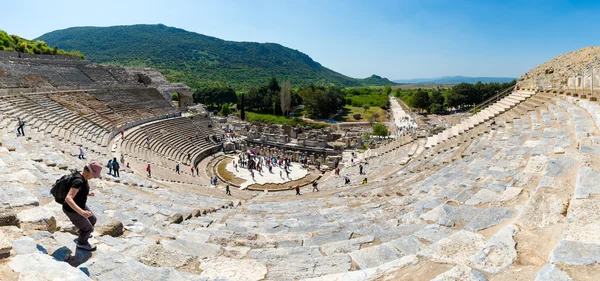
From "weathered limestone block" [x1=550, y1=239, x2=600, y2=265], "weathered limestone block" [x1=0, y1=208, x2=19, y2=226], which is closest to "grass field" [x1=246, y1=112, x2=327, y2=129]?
"weathered limestone block" [x1=0, y1=208, x2=19, y2=226]

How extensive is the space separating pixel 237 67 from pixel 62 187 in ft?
572

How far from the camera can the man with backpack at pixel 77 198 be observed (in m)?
3.78

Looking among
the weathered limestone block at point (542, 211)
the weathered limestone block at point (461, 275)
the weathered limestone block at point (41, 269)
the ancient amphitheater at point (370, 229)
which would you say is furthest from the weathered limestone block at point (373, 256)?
the weathered limestone block at point (41, 269)

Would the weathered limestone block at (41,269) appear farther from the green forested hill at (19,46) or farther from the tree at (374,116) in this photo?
the tree at (374,116)

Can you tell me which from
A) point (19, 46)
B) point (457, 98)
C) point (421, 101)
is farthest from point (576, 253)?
point (457, 98)

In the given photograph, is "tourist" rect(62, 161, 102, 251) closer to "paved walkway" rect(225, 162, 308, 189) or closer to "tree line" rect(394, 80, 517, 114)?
"paved walkway" rect(225, 162, 308, 189)

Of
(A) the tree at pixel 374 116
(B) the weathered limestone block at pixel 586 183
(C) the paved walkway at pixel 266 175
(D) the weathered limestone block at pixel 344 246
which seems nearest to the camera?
(B) the weathered limestone block at pixel 586 183

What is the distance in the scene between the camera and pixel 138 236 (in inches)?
204

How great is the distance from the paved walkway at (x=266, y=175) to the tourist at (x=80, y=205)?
19000mm

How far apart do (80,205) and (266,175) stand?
22290mm

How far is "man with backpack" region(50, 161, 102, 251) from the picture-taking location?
3777 mm

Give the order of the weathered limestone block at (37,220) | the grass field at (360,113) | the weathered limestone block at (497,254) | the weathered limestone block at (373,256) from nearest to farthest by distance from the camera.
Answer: the weathered limestone block at (497,254)
the weathered limestone block at (373,256)
the weathered limestone block at (37,220)
the grass field at (360,113)

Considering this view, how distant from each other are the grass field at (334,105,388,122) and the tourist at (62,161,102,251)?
182 feet

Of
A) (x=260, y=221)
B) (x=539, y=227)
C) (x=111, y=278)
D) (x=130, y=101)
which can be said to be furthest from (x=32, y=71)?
(x=539, y=227)
